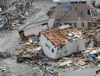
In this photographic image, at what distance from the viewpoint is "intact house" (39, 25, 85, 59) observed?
58.3 ft

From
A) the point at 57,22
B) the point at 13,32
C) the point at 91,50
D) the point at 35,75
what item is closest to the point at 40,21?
the point at 57,22

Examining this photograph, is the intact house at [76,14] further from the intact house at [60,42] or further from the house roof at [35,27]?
the intact house at [60,42]

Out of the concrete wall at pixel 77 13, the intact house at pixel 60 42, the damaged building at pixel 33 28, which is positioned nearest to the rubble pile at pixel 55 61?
the intact house at pixel 60 42

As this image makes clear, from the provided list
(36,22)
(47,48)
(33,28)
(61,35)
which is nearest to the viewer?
(47,48)

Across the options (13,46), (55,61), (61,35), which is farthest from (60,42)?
(13,46)

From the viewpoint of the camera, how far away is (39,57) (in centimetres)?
1883

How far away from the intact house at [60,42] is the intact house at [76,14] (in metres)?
6.91

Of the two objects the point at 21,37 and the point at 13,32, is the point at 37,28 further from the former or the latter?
the point at 13,32

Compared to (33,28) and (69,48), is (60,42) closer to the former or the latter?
(69,48)

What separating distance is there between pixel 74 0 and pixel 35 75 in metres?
13.8

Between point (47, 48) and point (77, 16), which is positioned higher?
point (77, 16)

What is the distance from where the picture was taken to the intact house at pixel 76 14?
26.4 m

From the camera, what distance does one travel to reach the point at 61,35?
760 inches

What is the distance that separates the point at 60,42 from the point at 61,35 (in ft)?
5.31
